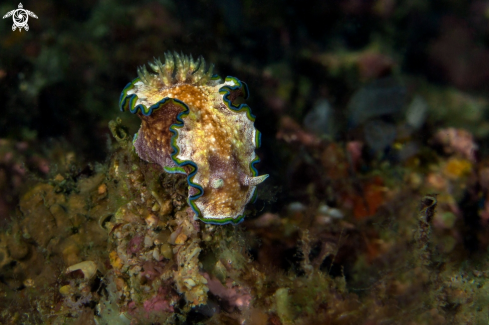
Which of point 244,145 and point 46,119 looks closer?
point 244,145

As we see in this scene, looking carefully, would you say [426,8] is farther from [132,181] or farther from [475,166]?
[132,181]

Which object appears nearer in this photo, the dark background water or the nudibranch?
the nudibranch

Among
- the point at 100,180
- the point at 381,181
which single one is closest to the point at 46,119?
the point at 100,180

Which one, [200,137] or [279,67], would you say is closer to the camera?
[200,137]

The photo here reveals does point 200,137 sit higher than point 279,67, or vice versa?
→ point 200,137

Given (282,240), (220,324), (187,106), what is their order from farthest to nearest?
1. (282,240)
2. (220,324)
3. (187,106)

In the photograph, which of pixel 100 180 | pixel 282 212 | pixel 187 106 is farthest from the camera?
pixel 282 212

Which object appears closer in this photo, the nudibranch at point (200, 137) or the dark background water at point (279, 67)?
the nudibranch at point (200, 137)

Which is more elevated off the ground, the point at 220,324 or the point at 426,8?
the point at 426,8
